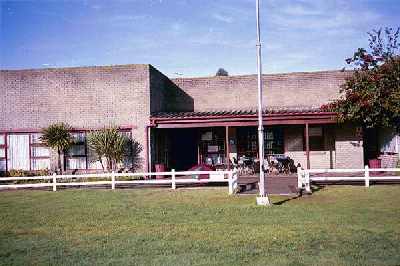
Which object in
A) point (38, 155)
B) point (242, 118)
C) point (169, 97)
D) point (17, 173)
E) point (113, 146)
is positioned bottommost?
point (17, 173)

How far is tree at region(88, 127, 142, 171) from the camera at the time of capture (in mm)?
20250

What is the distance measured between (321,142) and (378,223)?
13254 mm

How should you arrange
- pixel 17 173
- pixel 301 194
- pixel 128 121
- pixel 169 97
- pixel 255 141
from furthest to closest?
pixel 169 97, pixel 255 141, pixel 128 121, pixel 17 173, pixel 301 194

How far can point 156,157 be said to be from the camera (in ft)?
73.3

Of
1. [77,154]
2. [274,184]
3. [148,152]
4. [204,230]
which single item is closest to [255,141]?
[148,152]

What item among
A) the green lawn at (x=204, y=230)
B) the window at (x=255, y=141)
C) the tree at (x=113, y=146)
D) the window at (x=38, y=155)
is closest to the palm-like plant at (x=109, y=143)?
the tree at (x=113, y=146)

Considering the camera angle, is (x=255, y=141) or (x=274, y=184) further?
(x=255, y=141)

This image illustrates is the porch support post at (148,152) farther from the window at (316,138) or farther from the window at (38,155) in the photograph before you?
the window at (316,138)

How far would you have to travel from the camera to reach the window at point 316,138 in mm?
22438

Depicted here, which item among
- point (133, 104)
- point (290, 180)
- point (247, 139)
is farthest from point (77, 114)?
point (290, 180)

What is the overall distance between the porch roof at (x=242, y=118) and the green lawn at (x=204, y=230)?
5.52 metres

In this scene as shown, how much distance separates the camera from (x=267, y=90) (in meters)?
25.0

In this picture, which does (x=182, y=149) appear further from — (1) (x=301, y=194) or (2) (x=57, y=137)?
(1) (x=301, y=194)

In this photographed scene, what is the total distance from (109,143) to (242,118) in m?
6.24
